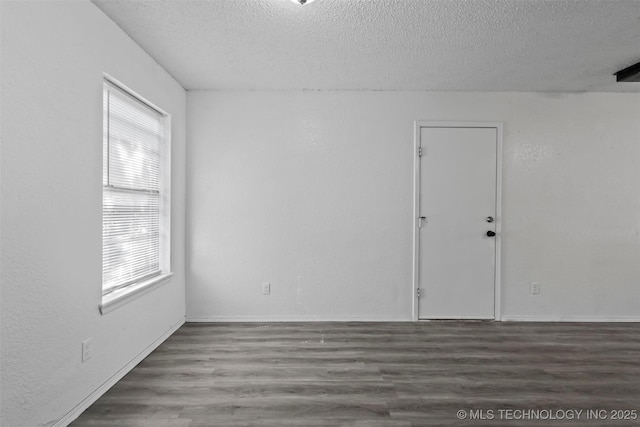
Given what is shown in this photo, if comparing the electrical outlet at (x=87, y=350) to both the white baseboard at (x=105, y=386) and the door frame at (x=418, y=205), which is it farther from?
the door frame at (x=418, y=205)

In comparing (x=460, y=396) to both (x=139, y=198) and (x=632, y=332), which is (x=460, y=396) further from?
(x=139, y=198)

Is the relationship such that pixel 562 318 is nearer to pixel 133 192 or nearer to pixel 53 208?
pixel 133 192

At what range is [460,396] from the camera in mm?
2283

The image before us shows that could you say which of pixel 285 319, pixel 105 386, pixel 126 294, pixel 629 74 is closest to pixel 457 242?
pixel 285 319

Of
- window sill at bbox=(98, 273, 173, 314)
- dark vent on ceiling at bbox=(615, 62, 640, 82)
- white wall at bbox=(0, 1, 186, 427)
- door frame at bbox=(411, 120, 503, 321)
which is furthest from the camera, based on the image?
door frame at bbox=(411, 120, 503, 321)

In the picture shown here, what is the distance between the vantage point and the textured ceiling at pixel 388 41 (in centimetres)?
223

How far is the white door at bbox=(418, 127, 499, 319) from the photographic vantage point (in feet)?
12.4

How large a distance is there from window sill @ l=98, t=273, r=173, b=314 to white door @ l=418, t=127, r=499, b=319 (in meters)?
2.61

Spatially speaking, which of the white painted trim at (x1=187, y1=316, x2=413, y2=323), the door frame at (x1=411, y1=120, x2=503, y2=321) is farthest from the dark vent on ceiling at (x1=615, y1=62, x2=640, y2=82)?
the white painted trim at (x1=187, y1=316, x2=413, y2=323)

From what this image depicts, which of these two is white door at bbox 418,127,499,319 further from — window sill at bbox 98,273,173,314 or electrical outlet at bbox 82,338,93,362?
electrical outlet at bbox 82,338,93,362

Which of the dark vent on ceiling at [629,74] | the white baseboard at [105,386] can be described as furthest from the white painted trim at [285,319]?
the dark vent on ceiling at [629,74]

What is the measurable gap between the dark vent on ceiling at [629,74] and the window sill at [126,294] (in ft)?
15.1

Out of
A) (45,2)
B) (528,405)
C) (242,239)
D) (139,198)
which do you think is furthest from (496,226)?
(45,2)

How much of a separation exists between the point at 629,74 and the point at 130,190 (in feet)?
14.6
